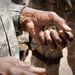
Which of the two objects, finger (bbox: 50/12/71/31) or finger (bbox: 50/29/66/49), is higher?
finger (bbox: 50/12/71/31)

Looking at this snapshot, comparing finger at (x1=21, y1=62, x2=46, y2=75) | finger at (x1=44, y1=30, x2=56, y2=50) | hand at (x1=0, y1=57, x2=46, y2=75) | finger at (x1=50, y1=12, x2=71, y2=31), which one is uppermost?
hand at (x1=0, y1=57, x2=46, y2=75)

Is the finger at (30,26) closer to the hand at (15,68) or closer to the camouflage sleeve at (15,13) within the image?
the camouflage sleeve at (15,13)

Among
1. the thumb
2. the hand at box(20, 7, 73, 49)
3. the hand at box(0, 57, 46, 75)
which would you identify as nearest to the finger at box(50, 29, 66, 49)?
the hand at box(20, 7, 73, 49)

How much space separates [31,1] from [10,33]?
44.0 inches

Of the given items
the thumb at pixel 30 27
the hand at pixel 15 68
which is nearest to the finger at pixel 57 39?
the thumb at pixel 30 27

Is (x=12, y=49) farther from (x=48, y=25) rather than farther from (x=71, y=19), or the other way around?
(x=71, y=19)

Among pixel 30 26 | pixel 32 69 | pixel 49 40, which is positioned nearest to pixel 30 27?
pixel 30 26

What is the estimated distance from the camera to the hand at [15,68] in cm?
61

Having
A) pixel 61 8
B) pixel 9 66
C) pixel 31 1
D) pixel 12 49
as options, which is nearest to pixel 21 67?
pixel 9 66

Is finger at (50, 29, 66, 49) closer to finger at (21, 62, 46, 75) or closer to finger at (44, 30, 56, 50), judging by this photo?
finger at (44, 30, 56, 50)

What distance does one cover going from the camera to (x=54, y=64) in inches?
82.4

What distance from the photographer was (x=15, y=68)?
24.6 inches

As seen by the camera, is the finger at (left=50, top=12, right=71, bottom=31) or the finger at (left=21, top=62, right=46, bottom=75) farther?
the finger at (left=50, top=12, right=71, bottom=31)

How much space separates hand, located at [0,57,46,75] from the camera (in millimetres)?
611
